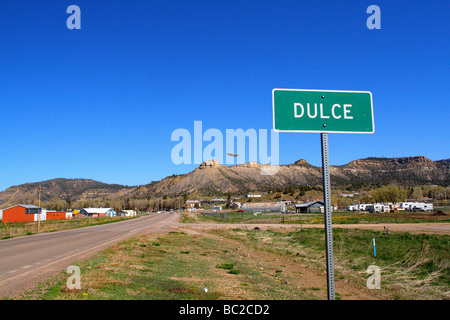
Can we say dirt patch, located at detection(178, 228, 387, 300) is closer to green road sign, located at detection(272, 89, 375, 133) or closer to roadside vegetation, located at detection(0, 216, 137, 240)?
green road sign, located at detection(272, 89, 375, 133)

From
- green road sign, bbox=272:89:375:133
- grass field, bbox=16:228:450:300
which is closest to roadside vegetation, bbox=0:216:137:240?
grass field, bbox=16:228:450:300

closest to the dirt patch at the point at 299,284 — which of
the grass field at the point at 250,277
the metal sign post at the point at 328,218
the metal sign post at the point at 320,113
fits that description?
the grass field at the point at 250,277

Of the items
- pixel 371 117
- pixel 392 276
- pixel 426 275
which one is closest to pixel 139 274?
pixel 371 117

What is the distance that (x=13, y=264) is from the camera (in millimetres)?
13289

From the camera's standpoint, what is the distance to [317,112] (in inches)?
168

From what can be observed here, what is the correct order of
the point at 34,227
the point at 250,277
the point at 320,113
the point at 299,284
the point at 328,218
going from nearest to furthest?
1. the point at 328,218
2. the point at 320,113
3. the point at 299,284
4. the point at 250,277
5. the point at 34,227

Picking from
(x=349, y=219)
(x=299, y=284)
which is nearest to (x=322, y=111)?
(x=299, y=284)

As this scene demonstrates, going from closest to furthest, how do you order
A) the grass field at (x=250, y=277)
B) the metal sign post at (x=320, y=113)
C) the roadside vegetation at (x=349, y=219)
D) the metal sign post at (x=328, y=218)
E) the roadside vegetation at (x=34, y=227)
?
the metal sign post at (x=328, y=218) → the metal sign post at (x=320, y=113) → the grass field at (x=250, y=277) → the roadside vegetation at (x=34, y=227) → the roadside vegetation at (x=349, y=219)

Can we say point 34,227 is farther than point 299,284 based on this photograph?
Yes

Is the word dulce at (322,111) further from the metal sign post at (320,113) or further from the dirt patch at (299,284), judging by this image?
the dirt patch at (299,284)

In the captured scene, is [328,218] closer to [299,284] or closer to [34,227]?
[299,284]

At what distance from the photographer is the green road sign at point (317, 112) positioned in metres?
4.24

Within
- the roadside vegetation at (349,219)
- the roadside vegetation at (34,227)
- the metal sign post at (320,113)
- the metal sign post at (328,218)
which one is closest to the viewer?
the metal sign post at (328,218)
